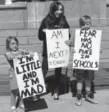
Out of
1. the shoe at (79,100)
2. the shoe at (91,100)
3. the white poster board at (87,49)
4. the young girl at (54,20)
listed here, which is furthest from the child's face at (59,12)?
the shoe at (91,100)

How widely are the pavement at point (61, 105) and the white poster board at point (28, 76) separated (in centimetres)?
35

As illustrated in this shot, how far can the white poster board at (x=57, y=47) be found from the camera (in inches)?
271

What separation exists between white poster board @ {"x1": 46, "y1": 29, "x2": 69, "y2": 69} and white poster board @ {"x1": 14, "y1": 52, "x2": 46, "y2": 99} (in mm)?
584

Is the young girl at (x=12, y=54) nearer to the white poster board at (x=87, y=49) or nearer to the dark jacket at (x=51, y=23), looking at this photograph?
the dark jacket at (x=51, y=23)

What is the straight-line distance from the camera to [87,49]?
681cm

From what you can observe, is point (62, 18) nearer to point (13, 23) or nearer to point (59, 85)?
point (59, 85)

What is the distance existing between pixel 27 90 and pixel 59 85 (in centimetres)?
118

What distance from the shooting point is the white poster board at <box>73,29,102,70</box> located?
679 cm

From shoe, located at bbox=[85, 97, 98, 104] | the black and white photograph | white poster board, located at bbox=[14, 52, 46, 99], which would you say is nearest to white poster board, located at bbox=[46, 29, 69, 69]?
the black and white photograph

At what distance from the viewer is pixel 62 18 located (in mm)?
6836

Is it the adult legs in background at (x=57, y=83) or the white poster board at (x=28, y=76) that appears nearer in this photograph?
the white poster board at (x=28, y=76)

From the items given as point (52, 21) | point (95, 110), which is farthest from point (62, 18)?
point (95, 110)

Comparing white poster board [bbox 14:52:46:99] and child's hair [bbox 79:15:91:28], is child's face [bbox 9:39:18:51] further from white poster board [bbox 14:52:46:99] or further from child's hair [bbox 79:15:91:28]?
child's hair [bbox 79:15:91:28]

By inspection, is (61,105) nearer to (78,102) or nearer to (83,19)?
(78,102)
